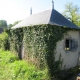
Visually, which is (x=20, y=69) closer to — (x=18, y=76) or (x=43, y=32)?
(x=18, y=76)

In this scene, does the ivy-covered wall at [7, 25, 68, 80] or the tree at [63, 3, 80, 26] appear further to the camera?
the tree at [63, 3, 80, 26]

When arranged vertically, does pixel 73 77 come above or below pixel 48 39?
below

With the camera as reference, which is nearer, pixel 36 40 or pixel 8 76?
pixel 8 76

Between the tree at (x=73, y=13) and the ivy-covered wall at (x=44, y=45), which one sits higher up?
the tree at (x=73, y=13)

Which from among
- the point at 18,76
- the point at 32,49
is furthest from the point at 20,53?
the point at 18,76

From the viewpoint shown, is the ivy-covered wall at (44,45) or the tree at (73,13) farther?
the tree at (73,13)

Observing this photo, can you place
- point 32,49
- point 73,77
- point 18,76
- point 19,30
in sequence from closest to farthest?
point 18,76
point 73,77
point 32,49
point 19,30

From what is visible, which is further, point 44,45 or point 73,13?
point 73,13

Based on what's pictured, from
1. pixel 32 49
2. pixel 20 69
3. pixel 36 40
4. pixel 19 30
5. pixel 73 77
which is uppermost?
pixel 19 30

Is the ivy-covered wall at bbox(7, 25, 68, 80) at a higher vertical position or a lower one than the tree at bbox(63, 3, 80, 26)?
lower

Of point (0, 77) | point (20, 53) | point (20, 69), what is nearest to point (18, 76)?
point (20, 69)

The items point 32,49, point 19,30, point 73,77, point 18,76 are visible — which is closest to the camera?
point 18,76

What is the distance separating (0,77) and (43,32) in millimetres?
4404

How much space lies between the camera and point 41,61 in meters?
10.1
